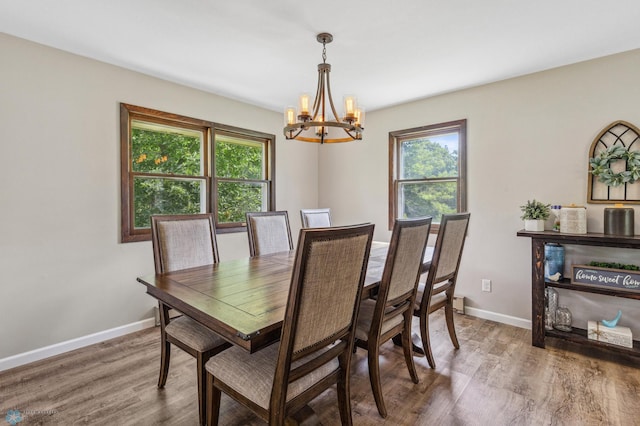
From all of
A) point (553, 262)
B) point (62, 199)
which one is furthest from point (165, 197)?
point (553, 262)

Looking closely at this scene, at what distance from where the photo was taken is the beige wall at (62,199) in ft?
7.45

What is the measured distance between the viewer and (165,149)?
3.15 meters

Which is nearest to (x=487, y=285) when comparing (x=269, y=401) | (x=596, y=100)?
(x=596, y=100)

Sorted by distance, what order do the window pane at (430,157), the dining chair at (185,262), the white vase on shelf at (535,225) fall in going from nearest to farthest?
the dining chair at (185,262) < the white vase on shelf at (535,225) < the window pane at (430,157)

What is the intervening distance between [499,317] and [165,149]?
12.4ft

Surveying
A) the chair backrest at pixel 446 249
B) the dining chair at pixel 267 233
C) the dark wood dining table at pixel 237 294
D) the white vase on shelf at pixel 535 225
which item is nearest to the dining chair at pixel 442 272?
the chair backrest at pixel 446 249

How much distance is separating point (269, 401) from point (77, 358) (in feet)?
6.91

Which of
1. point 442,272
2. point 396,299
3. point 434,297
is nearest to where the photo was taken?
point 396,299

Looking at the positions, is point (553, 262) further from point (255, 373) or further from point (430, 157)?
point (255, 373)

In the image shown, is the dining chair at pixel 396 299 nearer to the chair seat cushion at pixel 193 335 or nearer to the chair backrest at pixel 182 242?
the chair seat cushion at pixel 193 335

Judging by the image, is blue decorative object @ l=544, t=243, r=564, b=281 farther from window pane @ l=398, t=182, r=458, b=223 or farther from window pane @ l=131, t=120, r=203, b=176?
window pane @ l=131, t=120, r=203, b=176

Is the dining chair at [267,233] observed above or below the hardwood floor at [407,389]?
above

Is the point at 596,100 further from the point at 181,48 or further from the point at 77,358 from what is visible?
the point at 77,358

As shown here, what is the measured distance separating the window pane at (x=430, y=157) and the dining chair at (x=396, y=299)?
1894 millimetres
